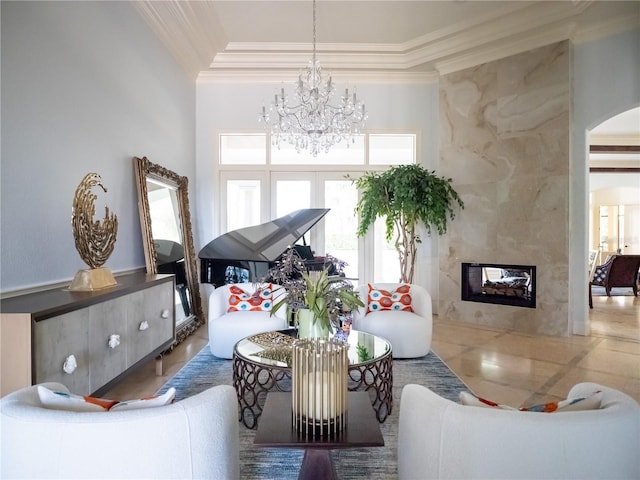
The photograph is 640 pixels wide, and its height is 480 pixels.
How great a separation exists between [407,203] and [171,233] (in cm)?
327

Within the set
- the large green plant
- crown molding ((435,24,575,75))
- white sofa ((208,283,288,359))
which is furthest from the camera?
the large green plant

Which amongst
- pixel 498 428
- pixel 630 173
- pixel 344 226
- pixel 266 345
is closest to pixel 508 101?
pixel 344 226

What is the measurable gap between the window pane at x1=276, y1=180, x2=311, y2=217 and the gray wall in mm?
2114

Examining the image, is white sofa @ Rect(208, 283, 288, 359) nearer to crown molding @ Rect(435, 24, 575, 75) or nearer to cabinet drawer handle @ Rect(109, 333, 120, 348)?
cabinet drawer handle @ Rect(109, 333, 120, 348)

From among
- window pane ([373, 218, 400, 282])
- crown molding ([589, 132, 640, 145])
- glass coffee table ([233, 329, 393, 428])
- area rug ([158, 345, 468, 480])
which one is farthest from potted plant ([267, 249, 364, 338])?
crown molding ([589, 132, 640, 145])

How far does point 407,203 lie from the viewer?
16.8 ft

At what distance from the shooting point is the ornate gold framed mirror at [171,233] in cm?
390

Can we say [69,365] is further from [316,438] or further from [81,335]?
[316,438]

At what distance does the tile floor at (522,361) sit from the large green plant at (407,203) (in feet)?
4.55

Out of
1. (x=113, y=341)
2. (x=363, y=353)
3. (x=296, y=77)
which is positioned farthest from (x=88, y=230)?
(x=296, y=77)

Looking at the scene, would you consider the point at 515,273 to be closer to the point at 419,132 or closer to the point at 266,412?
the point at 419,132

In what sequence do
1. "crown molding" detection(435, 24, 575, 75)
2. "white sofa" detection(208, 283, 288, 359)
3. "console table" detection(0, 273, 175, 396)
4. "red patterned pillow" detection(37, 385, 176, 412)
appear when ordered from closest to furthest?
"red patterned pillow" detection(37, 385, 176, 412)
"console table" detection(0, 273, 175, 396)
"white sofa" detection(208, 283, 288, 359)
"crown molding" detection(435, 24, 575, 75)

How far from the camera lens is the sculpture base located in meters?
2.44

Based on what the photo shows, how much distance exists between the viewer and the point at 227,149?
19.7 feet
